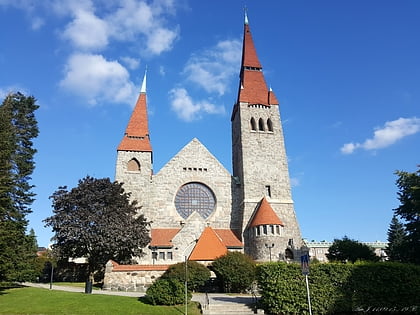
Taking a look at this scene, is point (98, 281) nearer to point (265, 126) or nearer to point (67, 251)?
point (67, 251)

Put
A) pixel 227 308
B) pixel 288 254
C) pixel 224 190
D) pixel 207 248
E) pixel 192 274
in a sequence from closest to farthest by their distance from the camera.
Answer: pixel 227 308 < pixel 192 274 < pixel 207 248 < pixel 288 254 < pixel 224 190

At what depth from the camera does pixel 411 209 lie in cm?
2781

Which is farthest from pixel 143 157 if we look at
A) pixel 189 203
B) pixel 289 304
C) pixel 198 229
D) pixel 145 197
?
pixel 289 304

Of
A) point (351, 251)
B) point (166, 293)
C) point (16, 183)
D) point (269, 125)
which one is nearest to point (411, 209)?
point (351, 251)

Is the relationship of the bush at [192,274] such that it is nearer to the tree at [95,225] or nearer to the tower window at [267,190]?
Answer: the tree at [95,225]

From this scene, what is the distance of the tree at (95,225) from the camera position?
871 inches

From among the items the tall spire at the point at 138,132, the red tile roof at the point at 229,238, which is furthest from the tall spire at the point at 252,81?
the red tile roof at the point at 229,238

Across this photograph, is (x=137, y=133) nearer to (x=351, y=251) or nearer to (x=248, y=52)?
(x=248, y=52)

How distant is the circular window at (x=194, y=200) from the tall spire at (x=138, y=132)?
5.82m

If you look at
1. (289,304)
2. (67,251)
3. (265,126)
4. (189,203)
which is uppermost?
(265,126)

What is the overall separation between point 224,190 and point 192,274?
14.0 metres

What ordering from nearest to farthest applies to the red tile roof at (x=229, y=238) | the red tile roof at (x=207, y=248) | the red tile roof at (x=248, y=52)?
1. the red tile roof at (x=207, y=248)
2. the red tile roof at (x=229, y=238)
3. the red tile roof at (x=248, y=52)

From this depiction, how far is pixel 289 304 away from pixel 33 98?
27338 mm

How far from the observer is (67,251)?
2291 centimetres
